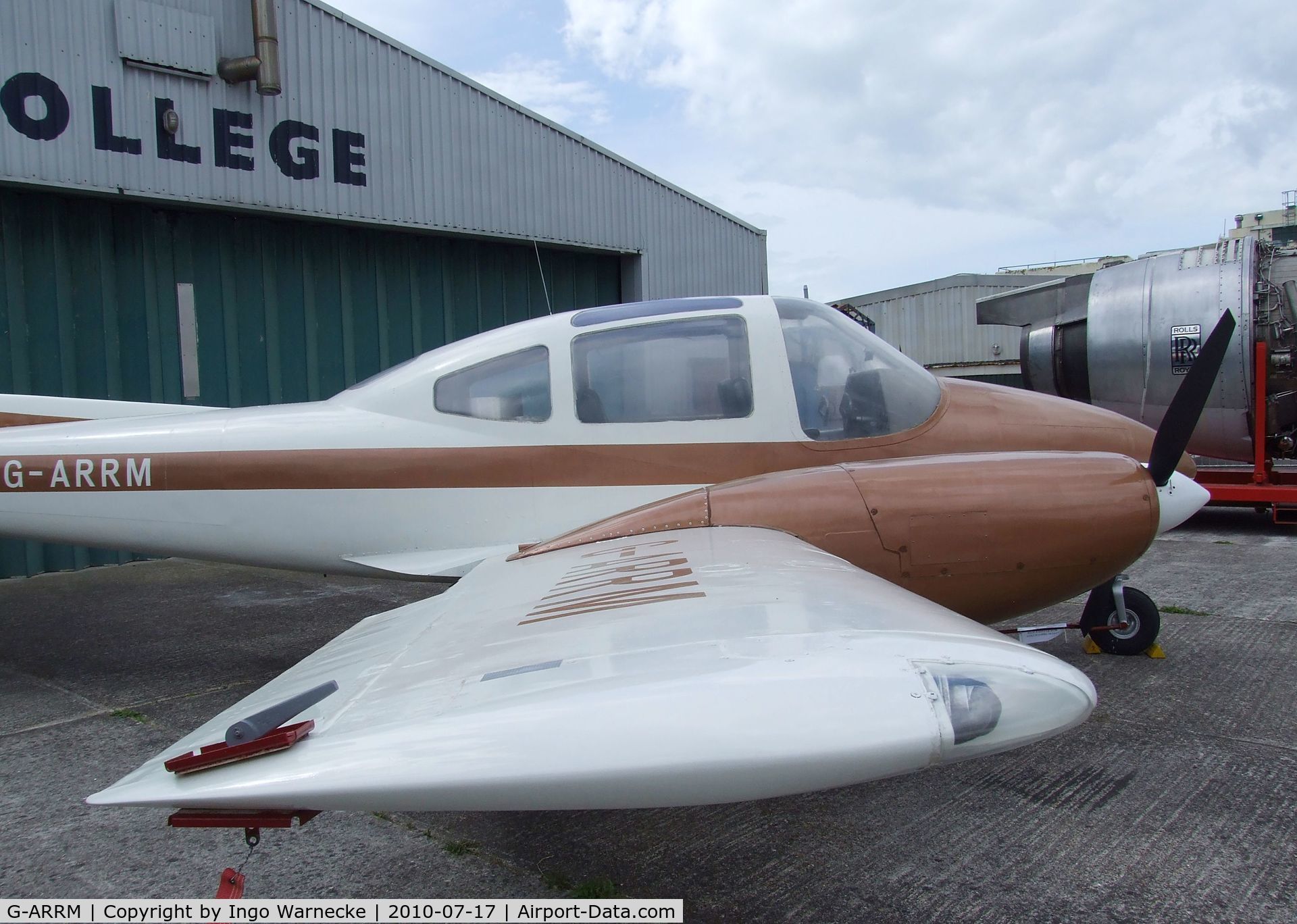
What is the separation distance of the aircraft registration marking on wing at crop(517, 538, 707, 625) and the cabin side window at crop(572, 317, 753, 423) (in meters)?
1.00

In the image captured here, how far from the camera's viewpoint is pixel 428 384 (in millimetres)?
4562

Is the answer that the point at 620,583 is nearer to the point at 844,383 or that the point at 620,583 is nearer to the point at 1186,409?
the point at 844,383

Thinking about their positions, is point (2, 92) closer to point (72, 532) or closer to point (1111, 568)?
point (72, 532)

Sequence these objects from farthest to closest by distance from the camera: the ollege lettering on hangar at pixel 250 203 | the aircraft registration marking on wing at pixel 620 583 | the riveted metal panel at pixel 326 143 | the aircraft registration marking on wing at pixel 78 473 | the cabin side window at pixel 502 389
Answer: the ollege lettering on hangar at pixel 250 203 → the riveted metal panel at pixel 326 143 → the aircraft registration marking on wing at pixel 78 473 → the cabin side window at pixel 502 389 → the aircraft registration marking on wing at pixel 620 583

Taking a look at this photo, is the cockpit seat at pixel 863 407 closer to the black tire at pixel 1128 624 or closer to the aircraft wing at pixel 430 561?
the aircraft wing at pixel 430 561

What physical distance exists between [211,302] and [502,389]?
20.5 ft

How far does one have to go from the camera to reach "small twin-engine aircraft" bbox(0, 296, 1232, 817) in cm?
171

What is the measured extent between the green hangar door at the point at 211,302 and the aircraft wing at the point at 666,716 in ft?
25.4

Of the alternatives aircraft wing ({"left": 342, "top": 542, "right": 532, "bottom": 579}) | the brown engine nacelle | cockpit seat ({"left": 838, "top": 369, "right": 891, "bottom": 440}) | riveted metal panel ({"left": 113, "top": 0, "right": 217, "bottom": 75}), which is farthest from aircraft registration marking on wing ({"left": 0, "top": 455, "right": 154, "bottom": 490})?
riveted metal panel ({"left": 113, "top": 0, "right": 217, "bottom": 75})

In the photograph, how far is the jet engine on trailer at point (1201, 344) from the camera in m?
9.24

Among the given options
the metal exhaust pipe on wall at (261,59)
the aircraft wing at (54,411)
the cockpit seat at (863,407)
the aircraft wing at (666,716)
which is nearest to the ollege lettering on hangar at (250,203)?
the metal exhaust pipe on wall at (261,59)

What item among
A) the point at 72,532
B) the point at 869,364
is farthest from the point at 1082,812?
the point at 72,532

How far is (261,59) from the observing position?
8602 mm

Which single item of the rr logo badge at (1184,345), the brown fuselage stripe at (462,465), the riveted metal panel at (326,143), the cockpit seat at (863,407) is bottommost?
the brown fuselage stripe at (462,465)
